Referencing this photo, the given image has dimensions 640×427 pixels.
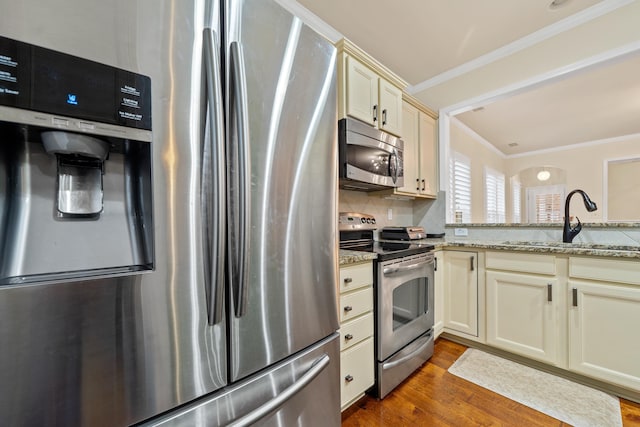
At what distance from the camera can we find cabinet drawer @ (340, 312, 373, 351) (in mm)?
1386

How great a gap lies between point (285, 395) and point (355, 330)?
68 centimetres

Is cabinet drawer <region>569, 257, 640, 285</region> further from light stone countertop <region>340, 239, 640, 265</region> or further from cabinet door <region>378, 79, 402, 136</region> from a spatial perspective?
cabinet door <region>378, 79, 402, 136</region>

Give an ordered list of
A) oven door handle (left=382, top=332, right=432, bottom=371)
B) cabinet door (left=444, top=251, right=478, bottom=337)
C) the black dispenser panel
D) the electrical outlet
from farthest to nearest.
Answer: the electrical outlet
cabinet door (left=444, top=251, right=478, bottom=337)
oven door handle (left=382, top=332, right=432, bottom=371)
the black dispenser panel

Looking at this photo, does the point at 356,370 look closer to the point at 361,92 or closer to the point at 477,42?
the point at 361,92

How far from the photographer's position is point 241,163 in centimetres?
74

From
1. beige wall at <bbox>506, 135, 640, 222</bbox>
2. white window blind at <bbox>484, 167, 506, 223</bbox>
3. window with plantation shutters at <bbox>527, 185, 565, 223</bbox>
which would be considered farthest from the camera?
window with plantation shutters at <bbox>527, 185, 565, 223</bbox>

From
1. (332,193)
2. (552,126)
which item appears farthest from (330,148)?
(552,126)

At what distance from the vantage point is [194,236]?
669 mm

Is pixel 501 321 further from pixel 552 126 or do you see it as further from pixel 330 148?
pixel 552 126

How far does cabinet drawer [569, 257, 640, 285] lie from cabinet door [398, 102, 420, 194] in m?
1.27

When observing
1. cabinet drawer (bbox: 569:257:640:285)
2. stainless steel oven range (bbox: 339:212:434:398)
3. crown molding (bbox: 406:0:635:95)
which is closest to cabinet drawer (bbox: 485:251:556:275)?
cabinet drawer (bbox: 569:257:640:285)

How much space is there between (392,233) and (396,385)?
4.07 feet

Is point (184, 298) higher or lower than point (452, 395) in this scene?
higher

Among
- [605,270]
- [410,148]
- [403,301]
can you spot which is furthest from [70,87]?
[605,270]
